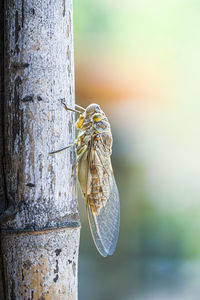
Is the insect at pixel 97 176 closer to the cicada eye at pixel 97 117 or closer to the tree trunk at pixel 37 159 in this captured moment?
the cicada eye at pixel 97 117

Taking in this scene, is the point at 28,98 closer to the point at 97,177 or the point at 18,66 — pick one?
the point at 18,66

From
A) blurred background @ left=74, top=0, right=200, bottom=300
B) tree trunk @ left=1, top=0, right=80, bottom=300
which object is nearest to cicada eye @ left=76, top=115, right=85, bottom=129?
tree trunk @ left=1, top=0, right=80, bottom=300

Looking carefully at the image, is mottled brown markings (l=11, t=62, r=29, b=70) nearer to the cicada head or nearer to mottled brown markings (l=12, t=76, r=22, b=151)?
mottled brown markings (l=12, t=76, r=22, b=151)

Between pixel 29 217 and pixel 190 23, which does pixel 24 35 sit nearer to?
pixel 29 217

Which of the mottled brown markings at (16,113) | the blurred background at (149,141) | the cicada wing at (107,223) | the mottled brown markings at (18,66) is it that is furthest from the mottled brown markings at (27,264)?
the blurred background at (149,141)

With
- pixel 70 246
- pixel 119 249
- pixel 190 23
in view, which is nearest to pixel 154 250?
pixel 119 249
